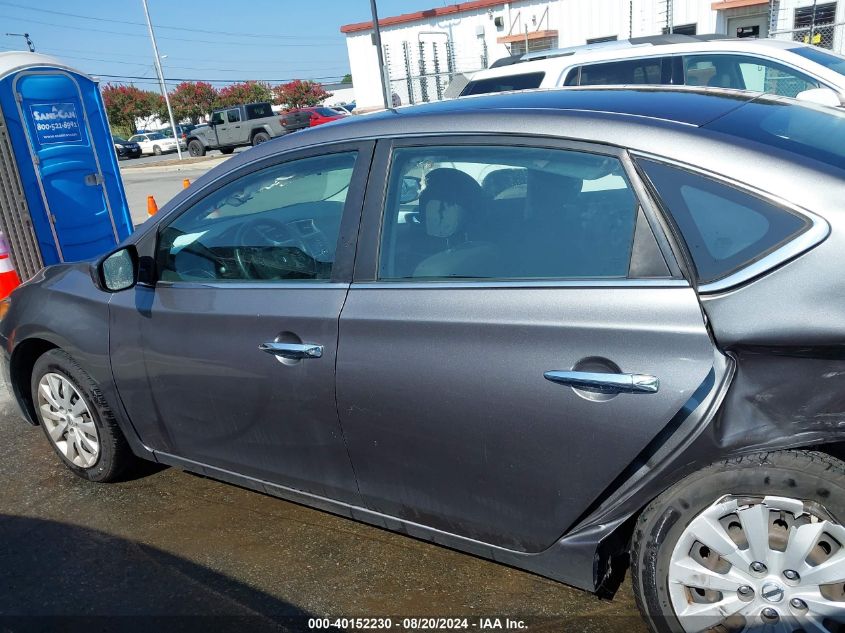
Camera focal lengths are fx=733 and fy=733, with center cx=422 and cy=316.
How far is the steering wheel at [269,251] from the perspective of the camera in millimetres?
2836

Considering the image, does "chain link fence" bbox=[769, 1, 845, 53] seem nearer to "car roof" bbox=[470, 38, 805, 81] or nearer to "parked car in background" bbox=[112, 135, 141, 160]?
"car roof" bbox=[470, 38, 805, 81]

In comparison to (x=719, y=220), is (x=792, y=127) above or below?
above

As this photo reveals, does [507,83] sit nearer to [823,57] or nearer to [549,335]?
[823,57]

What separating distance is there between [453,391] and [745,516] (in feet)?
2.94

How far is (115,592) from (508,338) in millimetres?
1938

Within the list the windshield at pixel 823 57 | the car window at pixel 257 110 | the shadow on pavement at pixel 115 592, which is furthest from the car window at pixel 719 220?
the car window at pixel 257 110

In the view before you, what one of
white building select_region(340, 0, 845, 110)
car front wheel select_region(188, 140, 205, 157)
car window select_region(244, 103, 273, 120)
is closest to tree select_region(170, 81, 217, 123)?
car front wheel select_region(188, 140, 205, 157)

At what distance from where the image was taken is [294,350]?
2604 millimetres

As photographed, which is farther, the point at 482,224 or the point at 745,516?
the point at 482,224

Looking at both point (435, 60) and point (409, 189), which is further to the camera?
point (435, 60)

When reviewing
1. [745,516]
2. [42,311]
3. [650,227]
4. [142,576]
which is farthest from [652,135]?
[42,311]

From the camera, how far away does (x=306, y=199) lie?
10.1 ft

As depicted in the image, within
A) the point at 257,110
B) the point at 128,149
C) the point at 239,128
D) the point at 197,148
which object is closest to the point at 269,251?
the point at 239,128

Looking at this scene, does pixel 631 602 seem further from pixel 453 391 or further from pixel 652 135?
pixel 652 135
